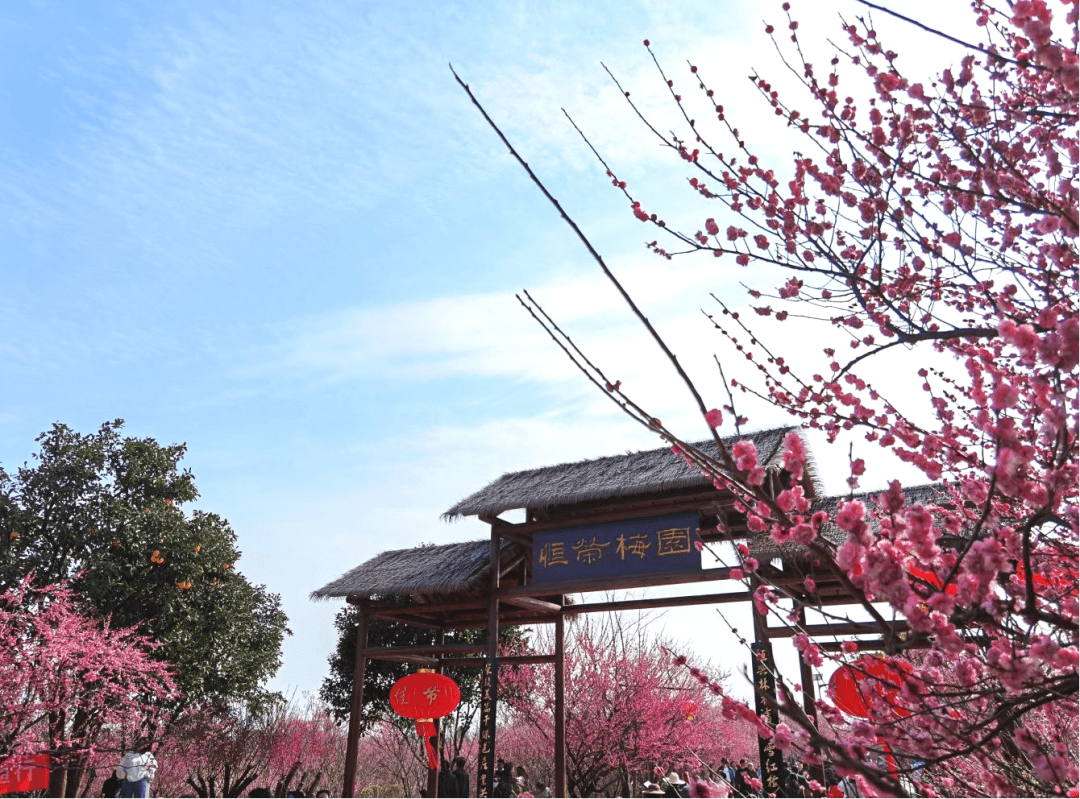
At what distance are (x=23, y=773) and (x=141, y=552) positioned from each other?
3.59 metres

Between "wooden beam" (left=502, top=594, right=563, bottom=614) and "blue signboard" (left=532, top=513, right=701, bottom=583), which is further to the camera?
"wooden beam" (left=502, top=594, right=563, bottom=614)

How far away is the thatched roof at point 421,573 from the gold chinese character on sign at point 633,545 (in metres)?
1.92

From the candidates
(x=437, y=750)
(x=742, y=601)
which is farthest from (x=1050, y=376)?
(x=437, y=750)

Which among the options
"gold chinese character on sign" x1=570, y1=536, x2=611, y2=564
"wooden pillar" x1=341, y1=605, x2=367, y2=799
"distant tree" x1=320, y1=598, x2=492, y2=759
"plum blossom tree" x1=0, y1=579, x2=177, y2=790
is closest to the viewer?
"gold chinese character on sign" x1=570, y1=536, x2=611, y2=564

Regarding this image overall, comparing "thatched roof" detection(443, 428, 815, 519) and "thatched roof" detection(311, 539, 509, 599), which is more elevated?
"thatched roof" detection(443, 428, 815, 519)

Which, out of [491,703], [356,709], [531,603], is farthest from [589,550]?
[356,709]

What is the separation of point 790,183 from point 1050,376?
6.98 feet

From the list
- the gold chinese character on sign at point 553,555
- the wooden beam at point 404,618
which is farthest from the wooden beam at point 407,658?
the gold chinese character on sign at point 553,555

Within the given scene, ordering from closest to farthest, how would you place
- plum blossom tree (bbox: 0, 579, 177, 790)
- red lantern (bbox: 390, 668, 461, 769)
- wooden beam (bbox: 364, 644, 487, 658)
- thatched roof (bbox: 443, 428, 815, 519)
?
thatched roof (bbox: 443, 428, 815, 519) < plum blossom tree (bbox: 0, 579, 177, 790) < red lantern (bbox: 390, 668, 461, 769) < wooden beam (bbox: 364, 644, 487, 658)

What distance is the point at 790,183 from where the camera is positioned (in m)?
3.67

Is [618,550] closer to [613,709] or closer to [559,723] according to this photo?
[559,723]

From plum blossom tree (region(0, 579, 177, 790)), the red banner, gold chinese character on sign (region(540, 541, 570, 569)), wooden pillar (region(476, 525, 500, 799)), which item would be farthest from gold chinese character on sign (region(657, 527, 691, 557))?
the red banner

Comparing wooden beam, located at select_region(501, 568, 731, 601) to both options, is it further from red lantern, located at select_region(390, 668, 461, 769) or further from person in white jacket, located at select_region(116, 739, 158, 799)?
person in white jacket, located at select_region(116, 739, 158, 799)

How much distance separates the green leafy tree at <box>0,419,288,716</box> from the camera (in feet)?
39.0
